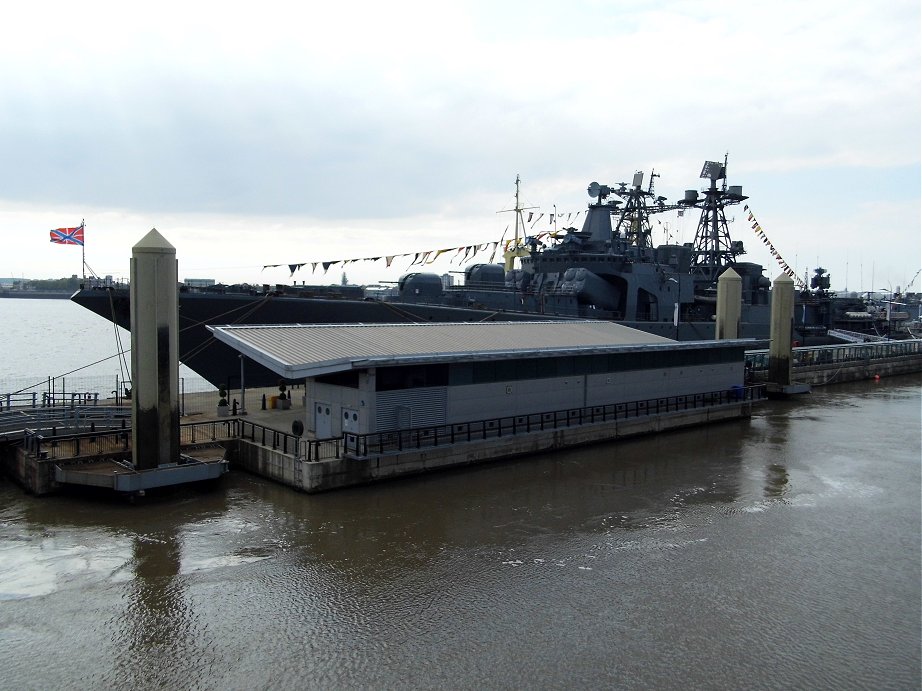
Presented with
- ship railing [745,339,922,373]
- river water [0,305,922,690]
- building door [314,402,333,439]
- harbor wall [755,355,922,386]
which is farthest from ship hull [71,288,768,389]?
harbor wall [755,355,922,386]

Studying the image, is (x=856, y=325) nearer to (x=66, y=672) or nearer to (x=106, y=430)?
(x=106, y=430)

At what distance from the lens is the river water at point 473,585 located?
11062 millimetres

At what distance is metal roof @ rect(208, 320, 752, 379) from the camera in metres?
20.1

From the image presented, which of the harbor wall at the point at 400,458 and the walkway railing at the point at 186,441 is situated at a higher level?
the walkway railing at the point at 186,441

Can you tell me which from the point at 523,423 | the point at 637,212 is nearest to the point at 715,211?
the point at 637,212

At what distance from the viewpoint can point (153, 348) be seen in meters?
18.3

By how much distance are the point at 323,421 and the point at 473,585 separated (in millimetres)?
9648

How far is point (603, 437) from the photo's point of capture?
26.9 meters

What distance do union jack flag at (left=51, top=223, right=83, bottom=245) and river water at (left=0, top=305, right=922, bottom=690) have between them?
8.97 m

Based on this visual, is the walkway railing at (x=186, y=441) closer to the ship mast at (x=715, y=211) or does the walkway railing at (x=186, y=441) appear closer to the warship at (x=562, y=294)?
the warship at (x=562, y=294)

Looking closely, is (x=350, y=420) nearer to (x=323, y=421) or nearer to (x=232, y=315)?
(x=323, y=421)

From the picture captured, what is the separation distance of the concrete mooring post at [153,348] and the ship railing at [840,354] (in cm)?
3446

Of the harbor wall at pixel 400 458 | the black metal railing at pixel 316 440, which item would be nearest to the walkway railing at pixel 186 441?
the black metal railing at pixel 316 440

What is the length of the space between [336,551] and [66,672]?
5.77 meters
